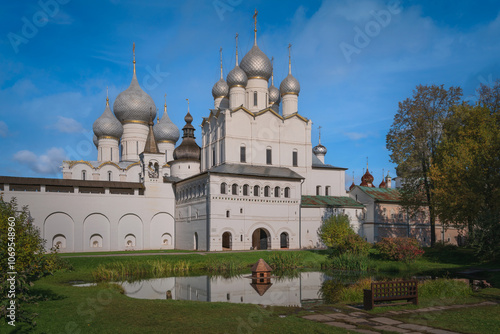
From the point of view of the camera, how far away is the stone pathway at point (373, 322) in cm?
980

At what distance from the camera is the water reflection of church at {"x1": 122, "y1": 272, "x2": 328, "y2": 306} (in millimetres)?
16141

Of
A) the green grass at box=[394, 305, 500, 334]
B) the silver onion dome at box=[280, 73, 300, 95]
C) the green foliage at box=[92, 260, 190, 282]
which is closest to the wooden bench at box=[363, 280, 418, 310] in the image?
the green grass at box=[394, 305, 500, 334]

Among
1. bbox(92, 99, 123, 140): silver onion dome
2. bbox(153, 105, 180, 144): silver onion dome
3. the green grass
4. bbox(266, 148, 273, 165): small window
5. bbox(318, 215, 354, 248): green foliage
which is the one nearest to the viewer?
the green grass

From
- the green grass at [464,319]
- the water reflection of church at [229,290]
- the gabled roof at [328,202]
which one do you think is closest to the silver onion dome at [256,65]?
the gabled roof at [328,202]

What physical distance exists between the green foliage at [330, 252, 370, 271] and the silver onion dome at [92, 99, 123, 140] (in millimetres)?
31201

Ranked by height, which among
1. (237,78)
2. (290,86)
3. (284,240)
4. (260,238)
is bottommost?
(284,240)

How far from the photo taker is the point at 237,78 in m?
42.6

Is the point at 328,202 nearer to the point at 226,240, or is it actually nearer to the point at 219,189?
the point at 226,240

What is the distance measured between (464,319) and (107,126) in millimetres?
44031

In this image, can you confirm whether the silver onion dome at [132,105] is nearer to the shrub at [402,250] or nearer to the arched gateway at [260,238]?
the arched gateway at [260,238]

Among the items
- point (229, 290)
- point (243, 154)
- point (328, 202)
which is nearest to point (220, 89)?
point (243, 154)

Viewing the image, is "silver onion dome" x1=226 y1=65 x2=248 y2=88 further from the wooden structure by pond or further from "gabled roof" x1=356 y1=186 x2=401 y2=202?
the wooden structure by pond

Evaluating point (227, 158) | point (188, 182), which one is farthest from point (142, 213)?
point (227, 158)

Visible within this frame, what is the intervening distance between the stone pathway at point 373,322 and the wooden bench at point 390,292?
0.63 metres
